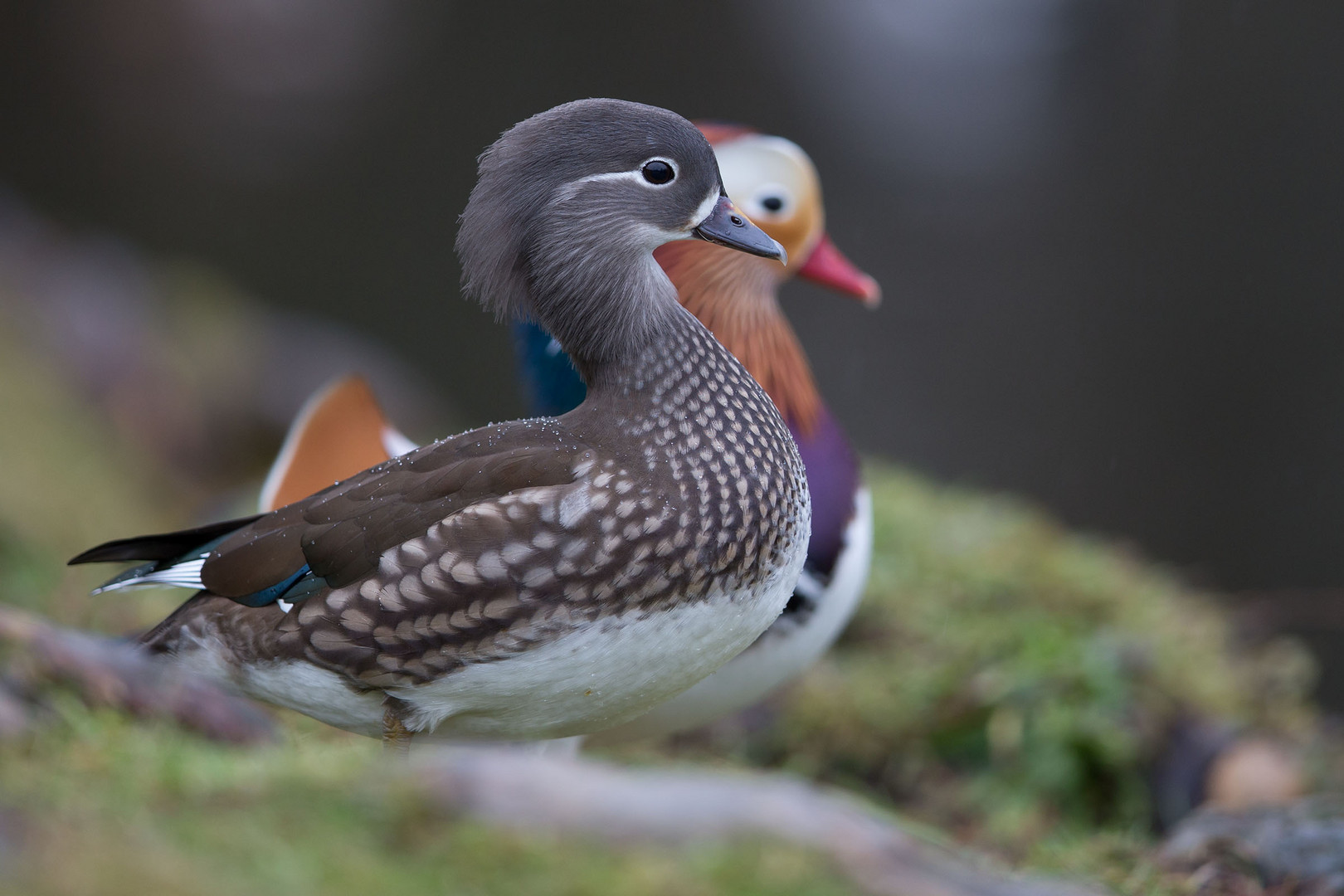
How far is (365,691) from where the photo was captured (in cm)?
135

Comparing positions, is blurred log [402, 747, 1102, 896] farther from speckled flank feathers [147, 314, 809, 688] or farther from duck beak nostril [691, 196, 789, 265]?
duck beak nostril [691, 196, 789, 265]

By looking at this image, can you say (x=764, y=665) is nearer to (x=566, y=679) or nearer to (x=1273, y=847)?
(x=566, y=679)

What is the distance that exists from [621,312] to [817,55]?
577 centimetres

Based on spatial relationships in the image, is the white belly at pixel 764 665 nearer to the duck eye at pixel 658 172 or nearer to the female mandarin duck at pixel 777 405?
the female mandarin duck at pixel 777 405

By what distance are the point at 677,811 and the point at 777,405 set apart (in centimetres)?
122

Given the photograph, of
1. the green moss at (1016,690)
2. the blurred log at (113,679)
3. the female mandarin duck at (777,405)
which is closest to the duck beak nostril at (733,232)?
the female mandarin duck at (777,405)

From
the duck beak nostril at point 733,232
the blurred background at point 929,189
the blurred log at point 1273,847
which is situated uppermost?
the blurred background at point 929,189

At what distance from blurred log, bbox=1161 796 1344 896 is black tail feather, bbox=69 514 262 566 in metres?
1.38

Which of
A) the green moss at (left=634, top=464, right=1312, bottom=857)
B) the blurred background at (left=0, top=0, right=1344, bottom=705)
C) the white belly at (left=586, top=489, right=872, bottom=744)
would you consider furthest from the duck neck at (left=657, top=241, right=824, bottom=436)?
the blurred background at (left=0, top=0, right=1344, bottom=705)

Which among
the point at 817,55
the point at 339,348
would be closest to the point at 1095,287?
the point at 817,55

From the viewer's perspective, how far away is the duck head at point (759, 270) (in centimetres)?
206

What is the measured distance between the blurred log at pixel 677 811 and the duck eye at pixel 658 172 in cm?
73

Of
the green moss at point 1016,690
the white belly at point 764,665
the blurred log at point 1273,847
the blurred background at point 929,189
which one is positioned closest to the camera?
the blurred log at point 1273,847

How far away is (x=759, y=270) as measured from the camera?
2119mm
